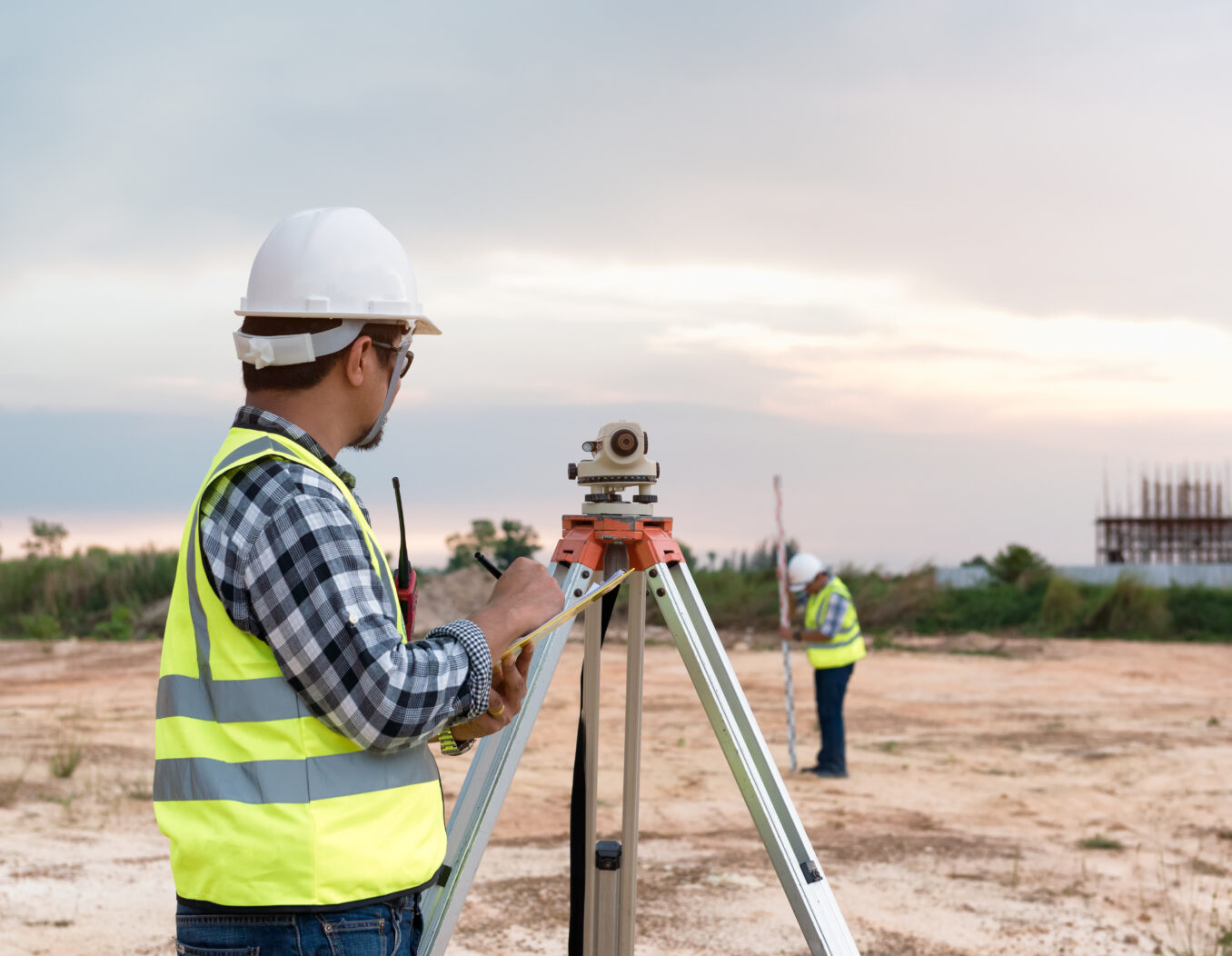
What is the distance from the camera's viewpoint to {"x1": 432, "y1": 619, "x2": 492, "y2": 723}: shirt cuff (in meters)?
1.61

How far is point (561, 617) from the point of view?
2.14 m

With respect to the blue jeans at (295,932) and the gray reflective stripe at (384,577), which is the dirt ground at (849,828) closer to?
the blue jeans at (295,932)

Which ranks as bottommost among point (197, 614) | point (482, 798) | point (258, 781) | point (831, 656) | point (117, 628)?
point (117, 628)

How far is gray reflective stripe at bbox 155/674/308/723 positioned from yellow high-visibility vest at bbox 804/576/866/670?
719 centimetres

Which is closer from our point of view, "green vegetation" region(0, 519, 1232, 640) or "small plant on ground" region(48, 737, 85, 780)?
"small plant on ground" region(48, 737, 85, 780)

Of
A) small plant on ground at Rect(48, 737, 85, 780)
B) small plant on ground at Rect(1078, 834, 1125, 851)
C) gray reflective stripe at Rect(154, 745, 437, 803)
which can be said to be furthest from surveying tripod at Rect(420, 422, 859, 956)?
small plant on ground at Rect(48, 737, 85, 780)

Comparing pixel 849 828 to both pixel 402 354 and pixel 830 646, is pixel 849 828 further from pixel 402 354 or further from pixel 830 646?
pixel 402 354

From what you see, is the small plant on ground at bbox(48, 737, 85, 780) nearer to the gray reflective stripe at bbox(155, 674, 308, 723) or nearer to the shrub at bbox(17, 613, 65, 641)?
the gray reflective stripe at bbox(155, 674, 308, 723)

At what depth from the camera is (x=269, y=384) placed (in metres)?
1.72

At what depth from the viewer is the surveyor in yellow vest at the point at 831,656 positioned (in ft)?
27.7

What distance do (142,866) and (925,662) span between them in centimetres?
1248

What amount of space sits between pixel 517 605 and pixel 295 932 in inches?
22.5

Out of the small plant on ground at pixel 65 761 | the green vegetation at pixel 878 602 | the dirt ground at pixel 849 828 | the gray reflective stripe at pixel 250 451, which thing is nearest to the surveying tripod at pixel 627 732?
the gray reflective stripe at pixel 250 451

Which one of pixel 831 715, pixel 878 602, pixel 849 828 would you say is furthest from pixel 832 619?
pixel 878 602
